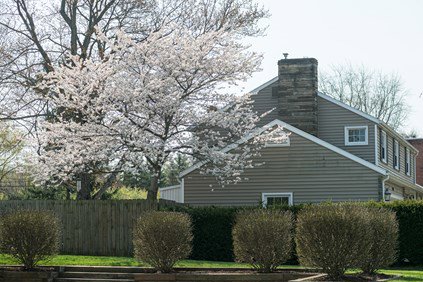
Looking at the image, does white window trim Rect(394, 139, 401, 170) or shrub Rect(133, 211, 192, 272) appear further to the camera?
white window trim Rect(394, 139, 401, 170)

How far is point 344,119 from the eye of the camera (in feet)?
94.2

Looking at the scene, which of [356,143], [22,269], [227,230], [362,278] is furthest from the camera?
[356,143]

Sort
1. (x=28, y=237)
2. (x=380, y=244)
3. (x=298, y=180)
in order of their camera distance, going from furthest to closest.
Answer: (x=298, y=180) → (x=28, y=237) → (x=380, y=244)

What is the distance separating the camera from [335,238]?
12125 millimetres

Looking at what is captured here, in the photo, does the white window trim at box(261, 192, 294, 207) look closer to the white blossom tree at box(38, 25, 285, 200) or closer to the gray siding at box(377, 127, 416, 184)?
the white blossom tree at box(38, 25, 285, 200)

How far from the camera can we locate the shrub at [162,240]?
46.2ft

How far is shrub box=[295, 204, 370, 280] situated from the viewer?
1214cm

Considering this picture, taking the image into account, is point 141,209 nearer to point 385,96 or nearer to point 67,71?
point 67,71

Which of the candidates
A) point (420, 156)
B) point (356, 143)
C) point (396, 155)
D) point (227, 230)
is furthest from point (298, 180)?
point (420, 156)

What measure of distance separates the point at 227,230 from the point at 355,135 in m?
9.66

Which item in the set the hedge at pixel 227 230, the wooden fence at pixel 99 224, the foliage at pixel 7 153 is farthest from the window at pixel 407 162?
the foliage at pixel 7 153

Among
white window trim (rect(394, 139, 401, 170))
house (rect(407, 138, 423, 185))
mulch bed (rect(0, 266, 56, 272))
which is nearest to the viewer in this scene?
mulch bed (rect(0, 266, 56, 272))

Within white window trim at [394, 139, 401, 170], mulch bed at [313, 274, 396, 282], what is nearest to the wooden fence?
mulch bed at [313, 274, 396, 282]

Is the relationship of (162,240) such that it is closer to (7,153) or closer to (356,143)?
(356,143)
